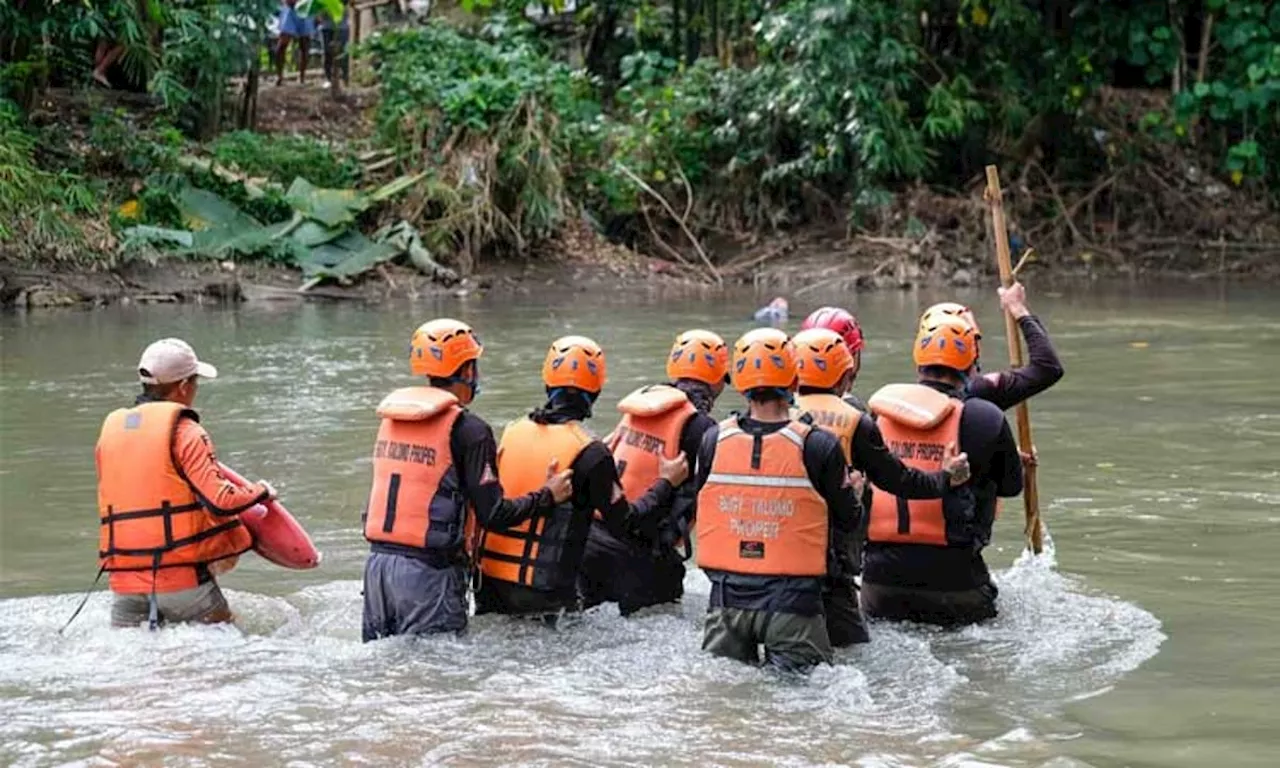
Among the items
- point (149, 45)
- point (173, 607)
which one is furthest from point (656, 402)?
point (149, 45)

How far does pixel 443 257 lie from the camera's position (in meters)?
22.8

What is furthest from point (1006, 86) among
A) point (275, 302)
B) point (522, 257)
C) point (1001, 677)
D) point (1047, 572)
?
point (1001, 677)

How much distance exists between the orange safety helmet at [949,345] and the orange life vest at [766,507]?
0.89m

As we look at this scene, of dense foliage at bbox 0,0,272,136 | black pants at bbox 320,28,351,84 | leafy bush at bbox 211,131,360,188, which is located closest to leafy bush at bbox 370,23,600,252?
leafy bush at bbox 211,131,360,188

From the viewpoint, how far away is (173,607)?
7184 millimetres

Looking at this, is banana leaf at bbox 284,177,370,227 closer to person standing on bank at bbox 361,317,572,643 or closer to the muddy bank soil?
the muddy bank soil

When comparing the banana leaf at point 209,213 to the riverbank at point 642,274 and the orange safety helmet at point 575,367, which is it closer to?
the riverbank at point 642,274

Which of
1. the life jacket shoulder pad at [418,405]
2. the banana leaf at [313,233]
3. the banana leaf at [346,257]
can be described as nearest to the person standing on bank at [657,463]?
the life jacket shoulder pad at [418,405]

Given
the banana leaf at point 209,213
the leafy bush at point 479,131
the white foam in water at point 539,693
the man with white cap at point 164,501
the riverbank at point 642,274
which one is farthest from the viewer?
the leafy bush at point 479,131

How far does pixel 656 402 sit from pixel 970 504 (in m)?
1.25

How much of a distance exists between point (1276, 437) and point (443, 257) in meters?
12.5

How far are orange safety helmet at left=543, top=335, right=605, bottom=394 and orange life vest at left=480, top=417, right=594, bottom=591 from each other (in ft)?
0.53

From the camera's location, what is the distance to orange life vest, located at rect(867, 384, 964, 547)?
7109mm

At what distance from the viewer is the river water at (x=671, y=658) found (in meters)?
6.29
